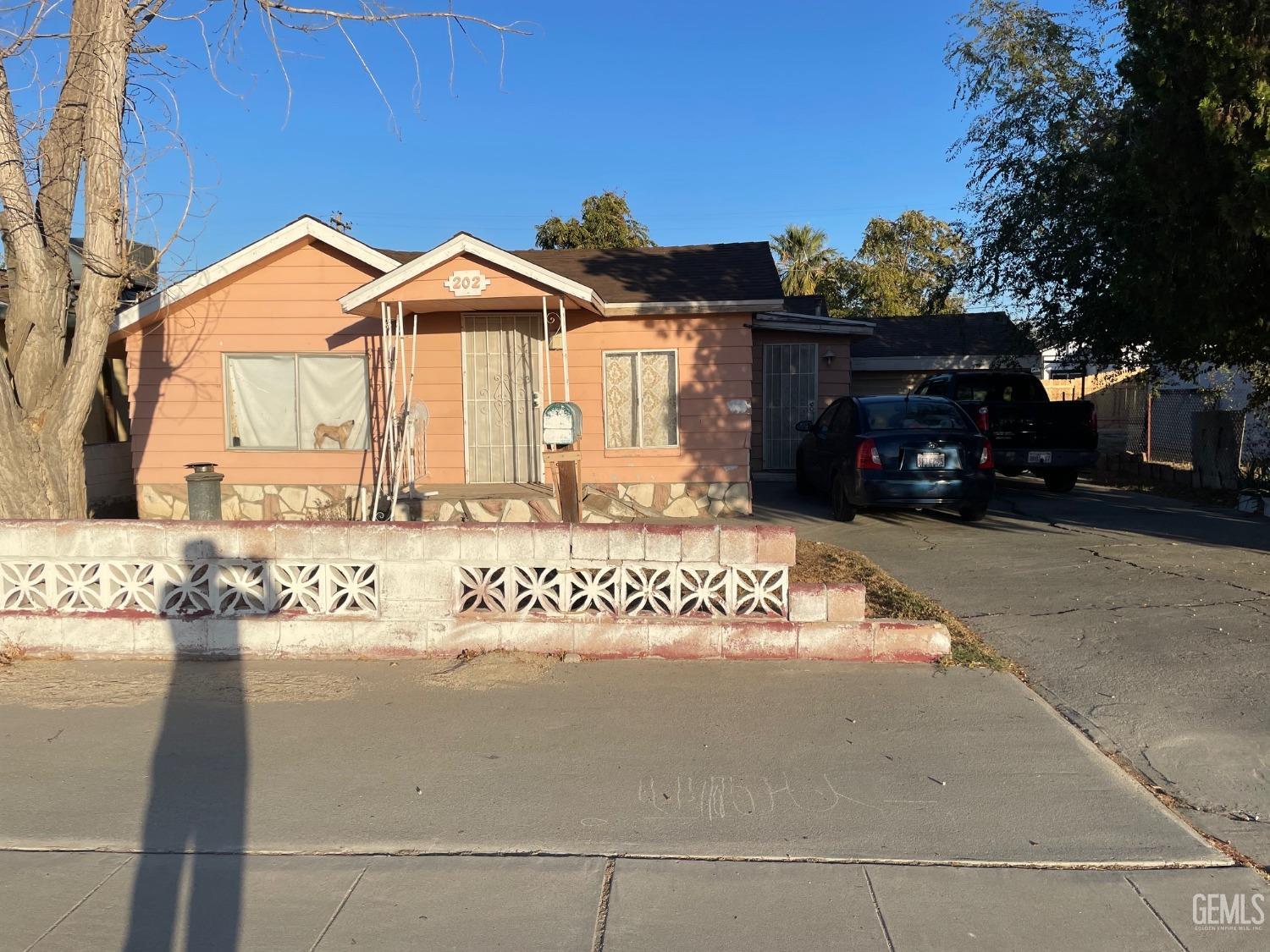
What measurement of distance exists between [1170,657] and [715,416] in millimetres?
6975

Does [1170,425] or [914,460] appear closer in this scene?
[914,460]

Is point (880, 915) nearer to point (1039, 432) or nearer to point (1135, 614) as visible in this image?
point (1135, 614)

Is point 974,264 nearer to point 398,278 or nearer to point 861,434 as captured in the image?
point 861,434

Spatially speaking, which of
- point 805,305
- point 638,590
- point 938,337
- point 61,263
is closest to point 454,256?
point 61,263

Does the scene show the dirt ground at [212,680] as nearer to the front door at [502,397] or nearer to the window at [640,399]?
the front door at [502,397]

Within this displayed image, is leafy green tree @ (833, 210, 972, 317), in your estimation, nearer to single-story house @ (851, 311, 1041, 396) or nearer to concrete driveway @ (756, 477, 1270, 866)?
single-story house @ (851, 311, 1041, 396)

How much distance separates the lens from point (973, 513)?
448 inches

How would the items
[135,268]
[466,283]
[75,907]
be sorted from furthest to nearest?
[466,283] < [135,268] < [75,907]

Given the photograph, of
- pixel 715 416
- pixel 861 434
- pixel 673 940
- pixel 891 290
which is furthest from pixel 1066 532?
pixel 891 290

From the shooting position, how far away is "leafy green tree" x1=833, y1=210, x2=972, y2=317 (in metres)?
32.8

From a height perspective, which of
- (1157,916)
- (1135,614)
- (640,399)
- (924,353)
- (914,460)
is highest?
(924,353)

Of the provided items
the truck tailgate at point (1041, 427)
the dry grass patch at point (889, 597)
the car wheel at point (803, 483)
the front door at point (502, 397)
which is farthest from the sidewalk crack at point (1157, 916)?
the truck tailgate at point (1041, 427)

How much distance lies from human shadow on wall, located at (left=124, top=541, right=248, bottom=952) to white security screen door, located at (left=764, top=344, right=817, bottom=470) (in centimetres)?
1154

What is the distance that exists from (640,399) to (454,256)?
315 centimetres
